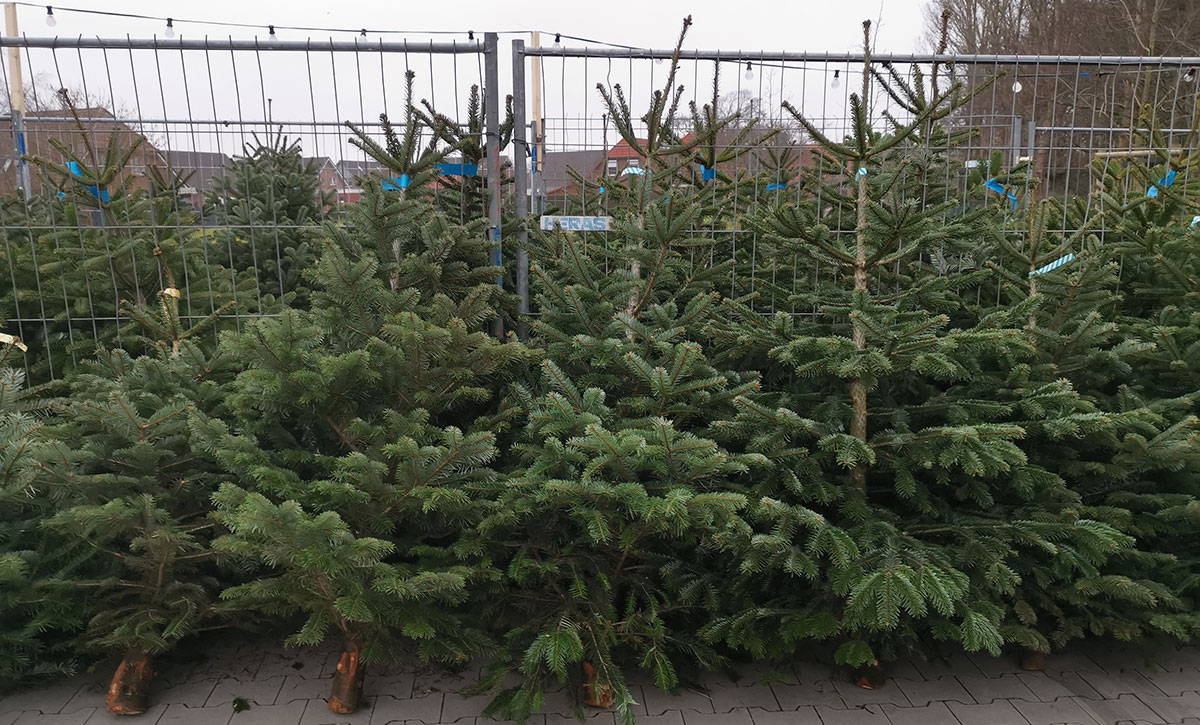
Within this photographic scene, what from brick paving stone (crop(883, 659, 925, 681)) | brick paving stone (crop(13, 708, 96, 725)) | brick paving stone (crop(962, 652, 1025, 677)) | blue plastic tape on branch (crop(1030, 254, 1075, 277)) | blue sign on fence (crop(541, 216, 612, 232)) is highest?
blue sign on fence (crop(541, 216, 612, 232))

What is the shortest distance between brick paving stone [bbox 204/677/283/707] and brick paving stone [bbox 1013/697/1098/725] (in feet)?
9.86

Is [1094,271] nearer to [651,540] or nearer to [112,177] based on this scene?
[651,540]

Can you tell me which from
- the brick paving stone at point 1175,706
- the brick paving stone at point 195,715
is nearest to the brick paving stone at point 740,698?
the brick paving stone at point 1175,706

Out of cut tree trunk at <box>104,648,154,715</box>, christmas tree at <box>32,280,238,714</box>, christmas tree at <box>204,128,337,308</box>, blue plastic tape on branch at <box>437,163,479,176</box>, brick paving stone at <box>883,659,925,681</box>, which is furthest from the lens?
christmas tree at <box>204,128,337,308</box>

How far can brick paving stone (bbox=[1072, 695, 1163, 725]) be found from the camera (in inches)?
120

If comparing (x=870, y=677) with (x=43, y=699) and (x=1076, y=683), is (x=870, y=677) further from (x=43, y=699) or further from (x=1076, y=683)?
(x=43, y=699)

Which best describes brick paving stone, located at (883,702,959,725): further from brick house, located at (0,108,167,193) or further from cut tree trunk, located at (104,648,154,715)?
brick house, located at (0,108,167,193)

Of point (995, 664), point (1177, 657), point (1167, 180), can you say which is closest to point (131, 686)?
point (995, 664)

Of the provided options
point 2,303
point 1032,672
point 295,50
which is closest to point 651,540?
point 1032,672

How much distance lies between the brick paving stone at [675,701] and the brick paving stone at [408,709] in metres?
0.83

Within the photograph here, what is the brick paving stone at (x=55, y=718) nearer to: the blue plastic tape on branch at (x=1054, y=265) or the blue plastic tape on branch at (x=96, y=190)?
the blue plastic tape on branch at (x=96, y=190)

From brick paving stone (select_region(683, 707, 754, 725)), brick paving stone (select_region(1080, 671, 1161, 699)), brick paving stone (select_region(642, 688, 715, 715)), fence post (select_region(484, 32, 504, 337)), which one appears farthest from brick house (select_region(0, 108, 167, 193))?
brick paving stone (select_region(1080, 671, 1161, 699))

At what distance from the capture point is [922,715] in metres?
3.06

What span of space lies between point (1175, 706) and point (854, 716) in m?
1.34
